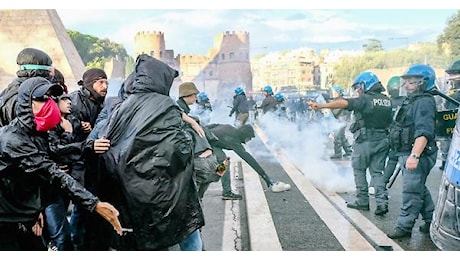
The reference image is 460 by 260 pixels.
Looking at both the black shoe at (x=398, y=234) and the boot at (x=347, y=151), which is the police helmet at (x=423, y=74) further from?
the black shoe at (x=398, y=234)

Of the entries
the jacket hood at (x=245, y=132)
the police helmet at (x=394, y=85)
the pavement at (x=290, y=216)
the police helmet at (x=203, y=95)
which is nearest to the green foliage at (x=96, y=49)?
the police helmet at (x=203, y=95)

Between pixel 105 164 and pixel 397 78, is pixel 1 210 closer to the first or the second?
pixel 105 164

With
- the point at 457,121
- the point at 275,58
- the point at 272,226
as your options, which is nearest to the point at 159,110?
the point at 275,58

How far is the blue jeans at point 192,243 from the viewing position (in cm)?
253

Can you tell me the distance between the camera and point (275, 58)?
264 cm

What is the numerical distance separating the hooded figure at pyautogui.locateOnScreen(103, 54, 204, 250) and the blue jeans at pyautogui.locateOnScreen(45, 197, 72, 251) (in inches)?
17.5

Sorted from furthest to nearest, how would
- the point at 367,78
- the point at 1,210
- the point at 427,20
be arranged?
the point at 367,78 < the point at 427,20 < the point at 1,210

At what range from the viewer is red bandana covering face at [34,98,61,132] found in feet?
7.14

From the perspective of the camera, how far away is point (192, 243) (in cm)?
254

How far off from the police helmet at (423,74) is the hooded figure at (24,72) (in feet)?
6.23

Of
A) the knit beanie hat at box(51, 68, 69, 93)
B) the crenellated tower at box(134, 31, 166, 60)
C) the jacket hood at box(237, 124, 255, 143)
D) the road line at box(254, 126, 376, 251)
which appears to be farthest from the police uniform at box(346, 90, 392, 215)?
the knit beanie hat at box(51, 68, 69, 93)

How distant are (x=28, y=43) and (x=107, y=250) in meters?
1.17

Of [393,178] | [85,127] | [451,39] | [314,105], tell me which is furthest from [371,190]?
[85,127]

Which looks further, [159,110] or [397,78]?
[397,78]
